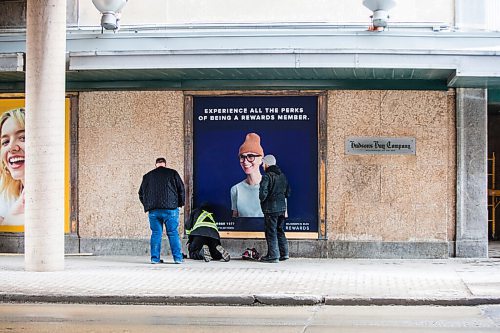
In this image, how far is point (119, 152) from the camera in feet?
51.3

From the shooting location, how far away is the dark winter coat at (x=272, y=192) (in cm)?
1432

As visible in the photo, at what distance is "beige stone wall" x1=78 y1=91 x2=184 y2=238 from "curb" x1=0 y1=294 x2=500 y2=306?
15.7 feet

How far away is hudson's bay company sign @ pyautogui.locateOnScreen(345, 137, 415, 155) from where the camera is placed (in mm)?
14977

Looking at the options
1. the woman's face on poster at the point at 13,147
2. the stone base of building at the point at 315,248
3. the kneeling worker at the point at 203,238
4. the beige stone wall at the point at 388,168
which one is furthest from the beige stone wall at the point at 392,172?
the woman's face on poster at the point at 13,147

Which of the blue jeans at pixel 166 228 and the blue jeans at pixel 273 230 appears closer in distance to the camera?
the blue jeans at pixel 166 228

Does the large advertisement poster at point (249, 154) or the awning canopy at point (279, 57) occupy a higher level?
the awning canopy at point (279, 57)

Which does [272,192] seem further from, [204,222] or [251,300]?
[251,300]

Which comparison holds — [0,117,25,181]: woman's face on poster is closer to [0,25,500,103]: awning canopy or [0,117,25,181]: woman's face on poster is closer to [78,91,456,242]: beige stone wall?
[0,25,500,103]: awning canopy

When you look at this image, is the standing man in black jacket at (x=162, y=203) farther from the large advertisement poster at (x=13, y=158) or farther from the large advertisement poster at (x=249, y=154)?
the large advertisement poster at (x=13, y=158)

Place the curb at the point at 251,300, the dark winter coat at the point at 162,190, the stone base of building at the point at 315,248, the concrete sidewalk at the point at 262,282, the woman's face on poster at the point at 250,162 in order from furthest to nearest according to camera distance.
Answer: the woman's face on poster at the point at 250,162
the stone base of building at the point at 315,248
the dark winter coat at the point at 162,190
the concrete sidewalk at the point at 262,282
the curb at the point at 251,300

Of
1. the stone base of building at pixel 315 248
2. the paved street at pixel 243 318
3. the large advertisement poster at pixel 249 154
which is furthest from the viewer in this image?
the large advertisement poster at pixel 249 154

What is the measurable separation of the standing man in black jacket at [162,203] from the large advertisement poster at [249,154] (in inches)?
44.4

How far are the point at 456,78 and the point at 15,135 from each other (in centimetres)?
834

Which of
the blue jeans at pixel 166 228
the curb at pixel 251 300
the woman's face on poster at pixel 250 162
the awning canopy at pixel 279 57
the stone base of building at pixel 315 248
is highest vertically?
the awning canopy at pixel 279 57
